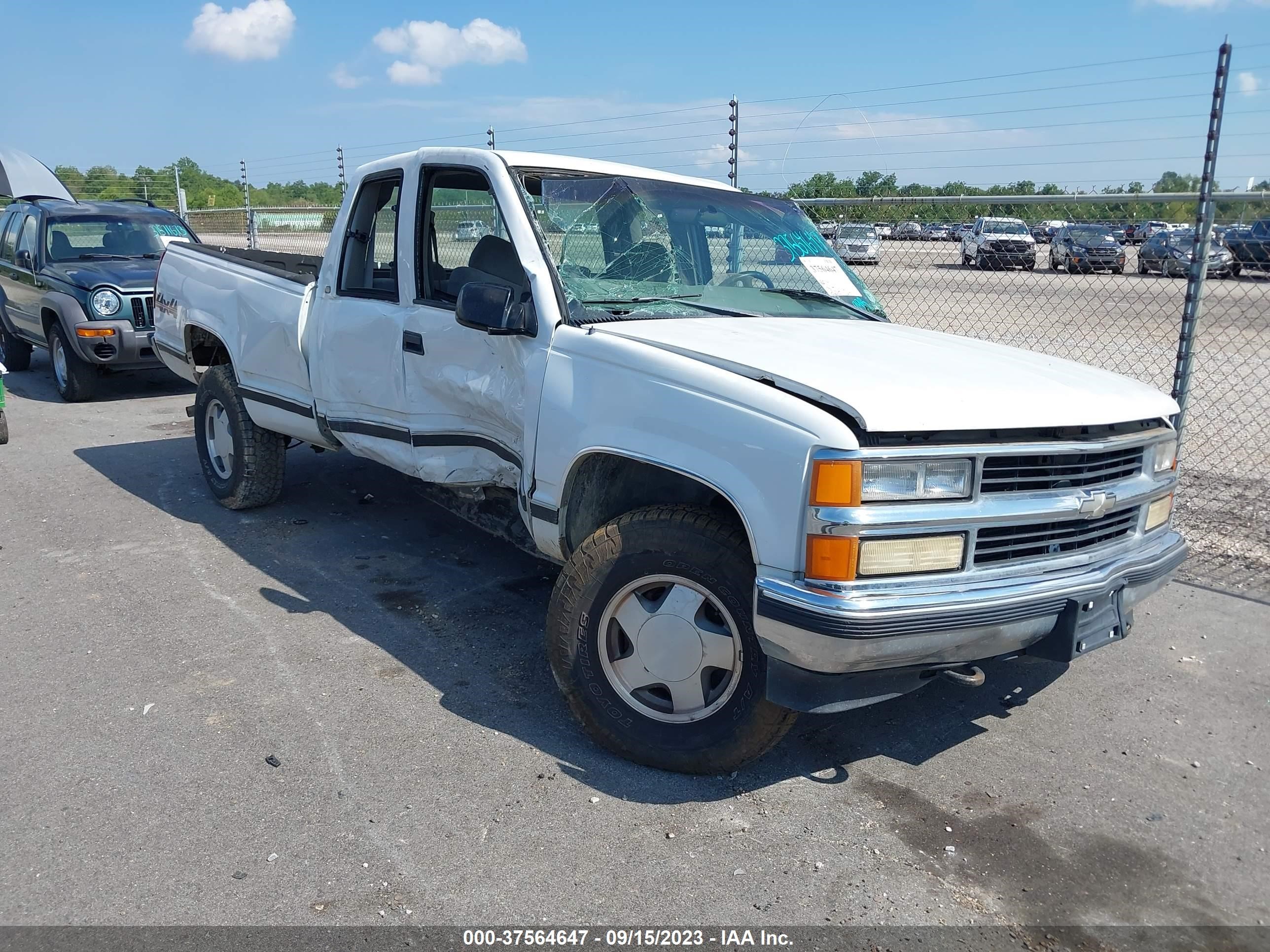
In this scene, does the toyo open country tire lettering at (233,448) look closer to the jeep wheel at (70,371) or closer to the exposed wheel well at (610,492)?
the exposed wheel well at (610,492)

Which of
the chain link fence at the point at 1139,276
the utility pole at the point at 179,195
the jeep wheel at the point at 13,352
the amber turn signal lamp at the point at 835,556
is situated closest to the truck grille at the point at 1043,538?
the amber turn signal lamp at the point at 835,556

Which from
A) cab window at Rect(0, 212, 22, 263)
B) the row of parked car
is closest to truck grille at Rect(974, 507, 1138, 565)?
the row of parked car

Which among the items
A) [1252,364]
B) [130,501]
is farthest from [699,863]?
[1252,364]

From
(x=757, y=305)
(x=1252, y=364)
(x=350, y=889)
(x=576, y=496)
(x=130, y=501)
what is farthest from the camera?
(x=1252, y=364)

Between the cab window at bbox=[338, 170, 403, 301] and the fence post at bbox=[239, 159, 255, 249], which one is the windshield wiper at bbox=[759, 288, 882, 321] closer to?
the cab window at bbox=[338, 170, 403, 301]

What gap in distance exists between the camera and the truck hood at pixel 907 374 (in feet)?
9.53

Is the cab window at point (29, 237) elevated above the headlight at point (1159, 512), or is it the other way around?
the cab window at point (29, 237)

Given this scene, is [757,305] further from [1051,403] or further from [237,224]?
[237,224]

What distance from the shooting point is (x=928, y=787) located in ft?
11.2

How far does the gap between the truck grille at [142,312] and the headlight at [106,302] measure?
0.14 meters

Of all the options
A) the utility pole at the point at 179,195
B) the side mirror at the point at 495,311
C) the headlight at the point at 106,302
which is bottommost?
the headlight at the point at 106,302

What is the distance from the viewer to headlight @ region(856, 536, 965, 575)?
281cm

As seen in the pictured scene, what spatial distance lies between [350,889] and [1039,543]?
232 centimetres

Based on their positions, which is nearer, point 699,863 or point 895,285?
point 699,863
